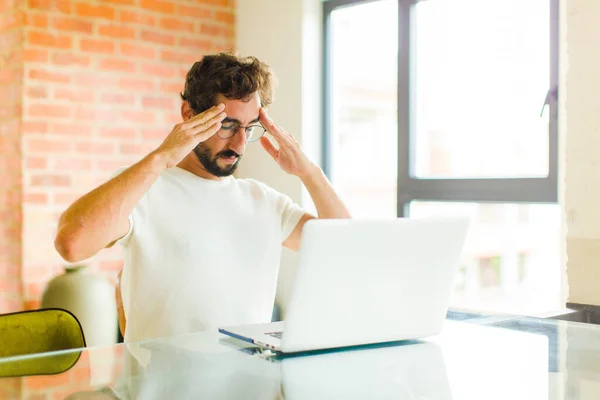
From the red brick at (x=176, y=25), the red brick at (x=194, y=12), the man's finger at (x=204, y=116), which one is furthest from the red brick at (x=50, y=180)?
the man's finger at (x=204, y=116)

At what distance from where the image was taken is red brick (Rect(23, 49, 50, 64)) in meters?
3.33

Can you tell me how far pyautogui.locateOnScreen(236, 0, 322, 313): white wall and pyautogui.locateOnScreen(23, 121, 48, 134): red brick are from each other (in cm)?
107

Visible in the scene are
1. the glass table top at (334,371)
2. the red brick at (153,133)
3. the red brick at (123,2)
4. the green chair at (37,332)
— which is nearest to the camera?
the glass table top at (334,371)

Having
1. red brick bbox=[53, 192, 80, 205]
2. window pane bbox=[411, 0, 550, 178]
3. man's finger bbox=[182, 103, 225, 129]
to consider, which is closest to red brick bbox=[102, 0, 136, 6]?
red brick bbox=[53, 192, 80, 205]

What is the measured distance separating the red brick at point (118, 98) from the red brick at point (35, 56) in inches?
12.7

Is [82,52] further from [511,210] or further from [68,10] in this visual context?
[511,210]

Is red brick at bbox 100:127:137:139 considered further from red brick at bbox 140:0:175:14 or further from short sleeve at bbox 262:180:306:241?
short sleeve at bbox 262:180:306:241

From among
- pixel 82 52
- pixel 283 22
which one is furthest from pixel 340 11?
pixel 82 52

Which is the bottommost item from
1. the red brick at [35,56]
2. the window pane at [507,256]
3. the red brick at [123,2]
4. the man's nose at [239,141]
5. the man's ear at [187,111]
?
the window pane at [507,256]

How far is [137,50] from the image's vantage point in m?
3.71

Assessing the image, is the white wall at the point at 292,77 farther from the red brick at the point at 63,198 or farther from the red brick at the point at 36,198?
the red brick at the point at 36,198

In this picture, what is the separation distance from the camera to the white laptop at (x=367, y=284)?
1.34m

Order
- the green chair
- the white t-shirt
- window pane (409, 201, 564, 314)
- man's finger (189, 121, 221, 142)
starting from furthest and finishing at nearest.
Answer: window pane (409, 201, 564, 314), the white t-shirt, man's finger (189, 121, 221, 142), the green chair

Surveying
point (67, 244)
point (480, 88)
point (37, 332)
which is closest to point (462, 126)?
point (480, 88)
